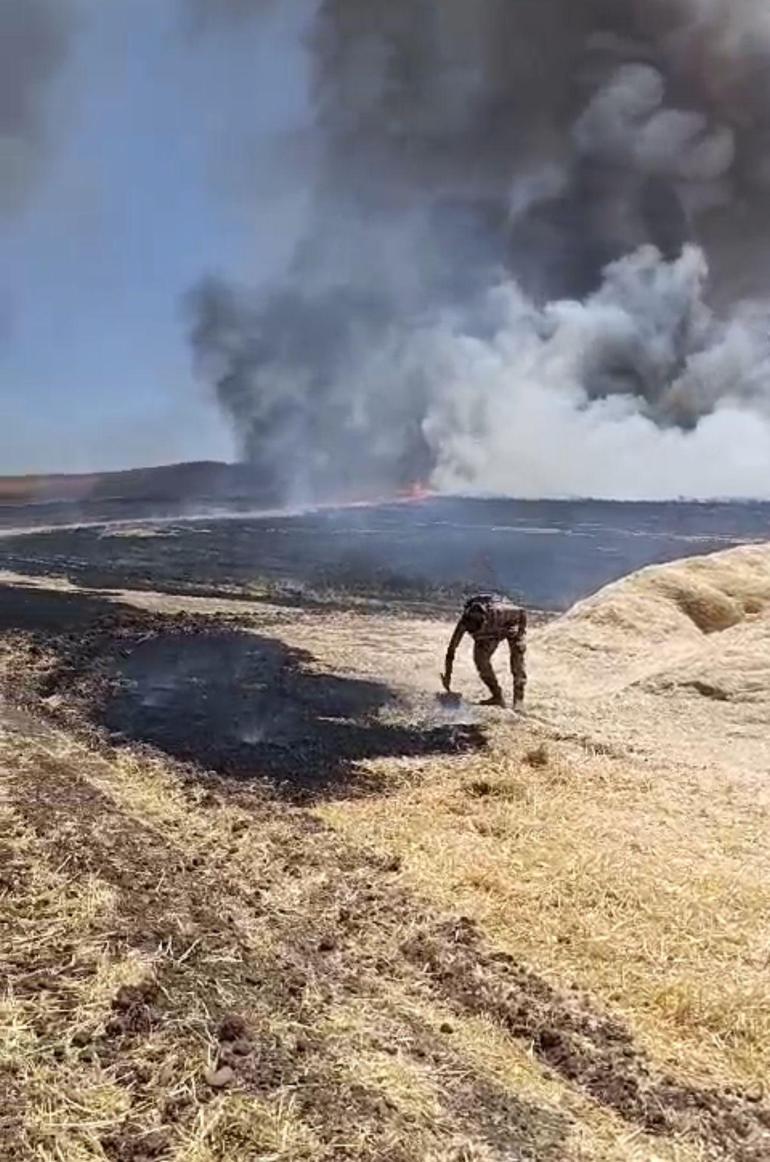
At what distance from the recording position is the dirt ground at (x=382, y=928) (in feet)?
15.1

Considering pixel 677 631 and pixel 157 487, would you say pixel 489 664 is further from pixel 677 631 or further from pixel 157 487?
pixel 157 487

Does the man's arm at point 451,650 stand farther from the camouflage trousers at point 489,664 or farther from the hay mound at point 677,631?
the hay mound at point 677,631

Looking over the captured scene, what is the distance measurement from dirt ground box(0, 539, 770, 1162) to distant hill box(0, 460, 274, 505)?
2255 inches

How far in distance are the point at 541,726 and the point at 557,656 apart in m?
4.80

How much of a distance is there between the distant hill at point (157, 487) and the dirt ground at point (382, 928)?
2255 inches

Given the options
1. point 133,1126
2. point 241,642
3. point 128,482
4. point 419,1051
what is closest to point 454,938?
point 419,1051

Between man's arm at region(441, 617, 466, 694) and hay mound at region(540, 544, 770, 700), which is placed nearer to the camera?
man's arm at region(441, 617, 466, 694)

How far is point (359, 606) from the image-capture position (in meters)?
24.1

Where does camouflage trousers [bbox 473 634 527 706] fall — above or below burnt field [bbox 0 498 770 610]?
below

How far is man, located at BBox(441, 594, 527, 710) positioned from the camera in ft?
44.8

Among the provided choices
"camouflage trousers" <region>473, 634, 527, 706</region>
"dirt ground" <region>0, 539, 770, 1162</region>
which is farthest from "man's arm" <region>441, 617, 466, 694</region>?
"dirt ground" <region>0, 539, 770, 1162</region>

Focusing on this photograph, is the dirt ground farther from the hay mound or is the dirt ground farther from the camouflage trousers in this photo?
the hay mound

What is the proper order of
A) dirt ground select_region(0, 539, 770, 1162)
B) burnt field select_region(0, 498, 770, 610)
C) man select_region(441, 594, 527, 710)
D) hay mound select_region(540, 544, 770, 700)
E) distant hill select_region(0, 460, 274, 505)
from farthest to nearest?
1. distant hill select_region(0, 460, 274, 505)
2. burnt field select_region(0, 498, 770, 610)
3. hay mound select_region(540, 544, 770, 700)
4. man select_region(441, 594, 527, 710)
5. dirt ground select_region(0, 539, 770, 1162)

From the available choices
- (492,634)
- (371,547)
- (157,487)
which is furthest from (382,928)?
(157,487)
